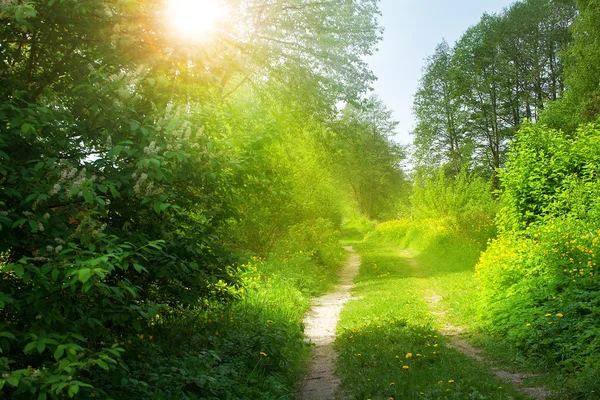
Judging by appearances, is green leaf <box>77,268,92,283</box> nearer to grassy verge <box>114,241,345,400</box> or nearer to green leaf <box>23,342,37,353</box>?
green leaf <box>23,342,37,353</box>

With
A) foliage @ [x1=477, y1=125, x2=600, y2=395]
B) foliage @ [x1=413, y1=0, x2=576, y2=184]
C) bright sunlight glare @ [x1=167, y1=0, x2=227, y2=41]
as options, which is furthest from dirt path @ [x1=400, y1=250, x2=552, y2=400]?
foliage @ [x1=413, y1=0, x2=576, y2=184]

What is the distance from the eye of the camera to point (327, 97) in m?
16.5

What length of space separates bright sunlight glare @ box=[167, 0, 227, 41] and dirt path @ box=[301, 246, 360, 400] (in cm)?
469

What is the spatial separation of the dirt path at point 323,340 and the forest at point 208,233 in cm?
21

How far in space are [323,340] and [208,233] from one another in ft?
15.8

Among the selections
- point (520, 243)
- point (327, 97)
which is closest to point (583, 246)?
point (520, 243)

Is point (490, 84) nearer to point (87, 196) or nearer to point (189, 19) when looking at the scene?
point (189, 19)

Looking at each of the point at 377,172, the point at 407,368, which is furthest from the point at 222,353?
the point at 377,172

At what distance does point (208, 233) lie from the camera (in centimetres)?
529

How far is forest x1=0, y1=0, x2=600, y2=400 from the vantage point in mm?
3451

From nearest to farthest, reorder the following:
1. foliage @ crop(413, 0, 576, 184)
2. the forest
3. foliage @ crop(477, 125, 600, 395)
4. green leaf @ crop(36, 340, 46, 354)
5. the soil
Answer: green leaf @ crop(36, 340, 46, 354)
the forest
the soil
foliage @ crop(477, 125, 600, 395)
foliage @ crop(413, 0, 576, 184)

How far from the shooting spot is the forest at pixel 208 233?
345 cm

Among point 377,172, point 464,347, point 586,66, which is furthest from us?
point 377,172

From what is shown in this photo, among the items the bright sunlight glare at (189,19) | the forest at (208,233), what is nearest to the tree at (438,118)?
the forest at (208,233)
